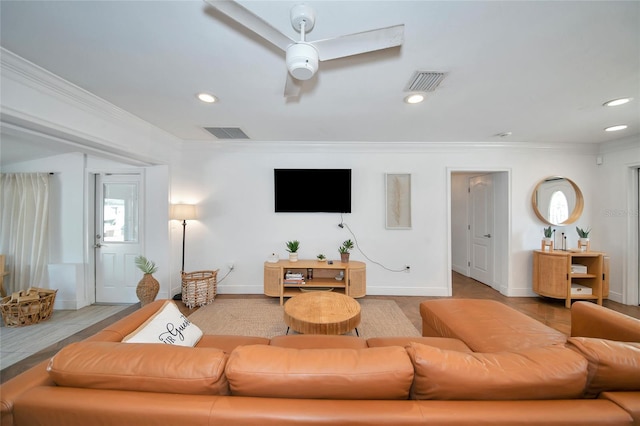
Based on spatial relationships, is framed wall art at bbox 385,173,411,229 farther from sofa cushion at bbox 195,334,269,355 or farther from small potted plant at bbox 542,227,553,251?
sofa cushion at bbox 195,334,269,355

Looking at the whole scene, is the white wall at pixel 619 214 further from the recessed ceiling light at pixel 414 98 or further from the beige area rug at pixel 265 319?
the recessed ceiling light at pixel 414 98

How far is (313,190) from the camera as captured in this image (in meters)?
3.71

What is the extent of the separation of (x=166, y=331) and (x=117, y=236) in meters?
2.93

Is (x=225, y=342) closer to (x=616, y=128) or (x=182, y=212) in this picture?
(x=182, y=212)

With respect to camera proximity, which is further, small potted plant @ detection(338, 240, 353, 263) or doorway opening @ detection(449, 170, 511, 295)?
doorway opening @ detection(449, 170, 511, 295)

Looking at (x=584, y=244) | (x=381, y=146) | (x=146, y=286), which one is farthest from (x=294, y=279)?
(x=584, y=244)

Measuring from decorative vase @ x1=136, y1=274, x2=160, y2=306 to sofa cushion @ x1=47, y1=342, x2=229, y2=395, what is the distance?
2.42m

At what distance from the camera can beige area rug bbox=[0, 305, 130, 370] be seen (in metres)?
2.17

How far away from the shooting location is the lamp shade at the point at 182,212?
3344 millimetres

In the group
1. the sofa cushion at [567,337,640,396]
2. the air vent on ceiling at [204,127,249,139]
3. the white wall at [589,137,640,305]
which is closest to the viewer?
the sofa cushion at [567,337,640,396]

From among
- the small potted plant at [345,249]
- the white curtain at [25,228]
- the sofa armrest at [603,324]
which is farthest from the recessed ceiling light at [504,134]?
the white curtain at [25,228]

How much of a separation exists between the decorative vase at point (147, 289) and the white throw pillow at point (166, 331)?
1.79m

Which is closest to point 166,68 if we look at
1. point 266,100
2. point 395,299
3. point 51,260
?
point 266,100

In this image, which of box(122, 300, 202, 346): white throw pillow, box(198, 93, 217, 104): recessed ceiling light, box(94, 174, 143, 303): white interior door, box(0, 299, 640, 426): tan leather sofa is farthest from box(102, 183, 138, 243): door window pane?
box(0, 299, 640, 426): tan leather sofa
